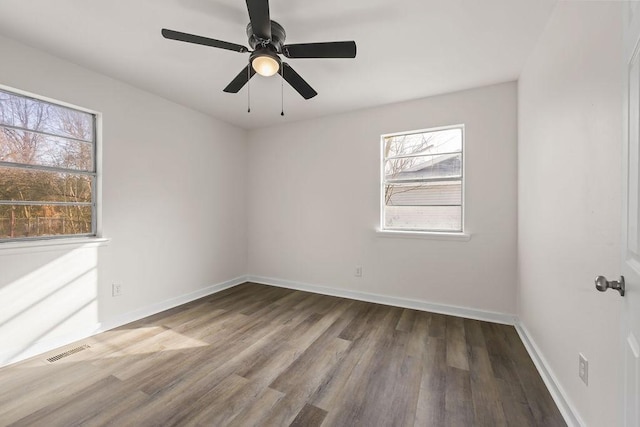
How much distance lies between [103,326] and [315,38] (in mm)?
3402

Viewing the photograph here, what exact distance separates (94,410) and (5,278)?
4.59 feet

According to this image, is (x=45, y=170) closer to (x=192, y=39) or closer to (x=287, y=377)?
(x=192, y=39)

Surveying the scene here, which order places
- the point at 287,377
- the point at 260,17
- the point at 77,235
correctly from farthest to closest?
the point at 77,235 < the point at 287,377 < the point at 260,17

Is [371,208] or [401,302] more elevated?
[371,208]

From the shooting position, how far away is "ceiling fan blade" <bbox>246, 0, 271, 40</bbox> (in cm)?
139

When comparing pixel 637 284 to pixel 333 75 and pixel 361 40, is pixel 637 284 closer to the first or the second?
pixel 361 40

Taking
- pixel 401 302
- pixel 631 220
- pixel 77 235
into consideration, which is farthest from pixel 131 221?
pixel 631 220

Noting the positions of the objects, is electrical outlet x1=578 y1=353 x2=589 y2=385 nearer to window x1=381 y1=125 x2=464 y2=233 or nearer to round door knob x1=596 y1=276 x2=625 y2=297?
round door knob x1=596 y1=276 x2=625 y2=297

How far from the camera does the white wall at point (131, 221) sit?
2172mm

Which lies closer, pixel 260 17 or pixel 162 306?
pixel 260 17

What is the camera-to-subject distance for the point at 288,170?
409 cm

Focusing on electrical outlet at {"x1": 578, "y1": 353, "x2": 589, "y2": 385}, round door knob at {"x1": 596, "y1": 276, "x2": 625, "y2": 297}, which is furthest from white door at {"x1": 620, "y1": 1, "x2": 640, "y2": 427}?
electrical outlet at {"x1": 578, "y1": 353, "x2": 589, "y2": 385}

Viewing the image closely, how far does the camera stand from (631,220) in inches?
32.9

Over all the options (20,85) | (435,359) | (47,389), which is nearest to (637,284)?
(435,359)
